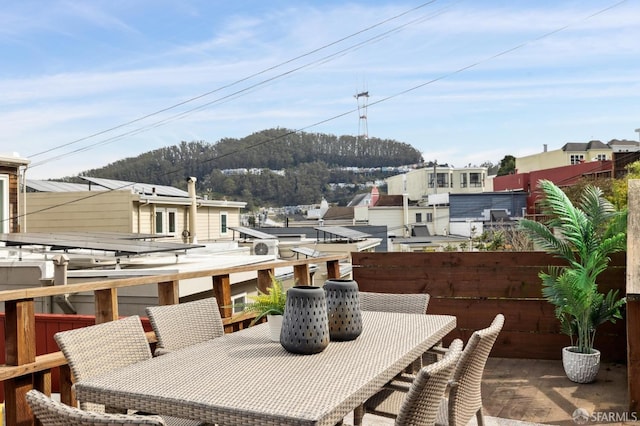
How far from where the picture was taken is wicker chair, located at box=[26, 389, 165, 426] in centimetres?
141

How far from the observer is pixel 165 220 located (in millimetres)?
18734

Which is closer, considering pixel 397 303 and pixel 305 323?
pixel 305 323

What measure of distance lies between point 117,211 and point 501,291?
14583mm

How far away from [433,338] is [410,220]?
112 ft

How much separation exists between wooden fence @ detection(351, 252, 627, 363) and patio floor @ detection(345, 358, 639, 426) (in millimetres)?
182

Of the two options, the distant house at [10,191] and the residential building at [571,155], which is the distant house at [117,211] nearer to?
the distant house at [10,191]

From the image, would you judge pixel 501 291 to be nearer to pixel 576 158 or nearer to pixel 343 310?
pixel 343 310

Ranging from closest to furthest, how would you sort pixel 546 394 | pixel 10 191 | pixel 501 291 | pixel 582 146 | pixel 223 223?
1. pixel 546 394
2. pixel 501 291
3. pixel 10 191
4. pixel 223 223
5. pixel 582 146

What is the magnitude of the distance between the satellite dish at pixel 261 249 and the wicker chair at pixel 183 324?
1193 cm

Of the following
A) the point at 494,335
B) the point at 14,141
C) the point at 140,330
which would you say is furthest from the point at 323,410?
the point at 14,141

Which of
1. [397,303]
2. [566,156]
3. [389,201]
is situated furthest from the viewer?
[389,201]

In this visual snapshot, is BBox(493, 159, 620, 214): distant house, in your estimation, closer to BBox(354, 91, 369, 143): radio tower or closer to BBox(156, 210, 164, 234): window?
BBox(354, 91, 369, 143): radio tower

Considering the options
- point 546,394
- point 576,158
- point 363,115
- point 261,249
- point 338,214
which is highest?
point 363,115

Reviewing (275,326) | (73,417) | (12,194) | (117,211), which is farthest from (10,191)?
(73,417)
